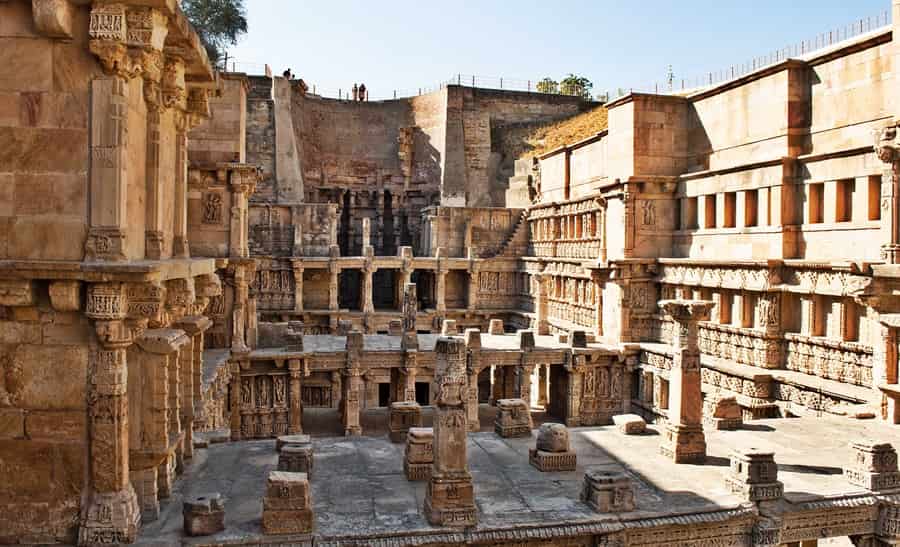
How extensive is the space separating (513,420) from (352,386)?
8597 millimetres

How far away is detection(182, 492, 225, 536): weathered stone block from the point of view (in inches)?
368

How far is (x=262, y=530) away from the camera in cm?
969

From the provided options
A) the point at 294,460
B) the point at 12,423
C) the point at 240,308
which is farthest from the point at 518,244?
the point at 12,423

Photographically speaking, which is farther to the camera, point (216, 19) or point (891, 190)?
point (216, 19)

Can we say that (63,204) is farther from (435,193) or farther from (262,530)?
(435,193)

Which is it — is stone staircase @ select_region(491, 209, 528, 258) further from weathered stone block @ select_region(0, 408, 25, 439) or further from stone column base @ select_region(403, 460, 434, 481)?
weathered stone block @ select_region(0, 408, 25, 439)

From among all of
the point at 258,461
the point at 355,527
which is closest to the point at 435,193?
the point at 258,461

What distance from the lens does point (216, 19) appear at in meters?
45.9

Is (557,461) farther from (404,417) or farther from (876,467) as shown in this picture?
(876,467)

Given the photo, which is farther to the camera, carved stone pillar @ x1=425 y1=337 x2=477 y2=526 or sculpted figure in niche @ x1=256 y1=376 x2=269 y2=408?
sculpted figure in niche @ x1=256 y1=376 x2=269 y2=408

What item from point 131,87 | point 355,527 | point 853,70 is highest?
point 853,70

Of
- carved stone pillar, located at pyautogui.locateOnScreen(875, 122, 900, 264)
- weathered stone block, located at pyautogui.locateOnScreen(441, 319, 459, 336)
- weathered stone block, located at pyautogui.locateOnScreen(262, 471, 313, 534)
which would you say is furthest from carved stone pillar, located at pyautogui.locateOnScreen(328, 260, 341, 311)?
weathered stone block, located at pyautogui.locateOnScreen(262, 471, 313, 534)

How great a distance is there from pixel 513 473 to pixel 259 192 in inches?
1191

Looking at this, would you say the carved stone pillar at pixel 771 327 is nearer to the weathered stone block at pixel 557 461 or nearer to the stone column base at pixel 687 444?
the stone column base at pixel 687 444
